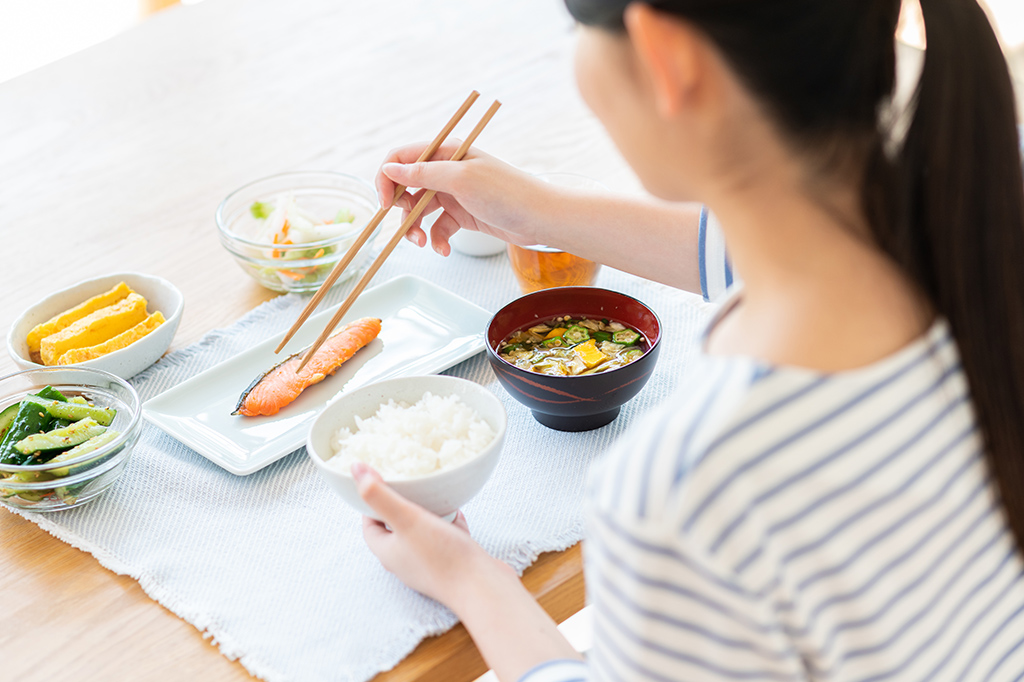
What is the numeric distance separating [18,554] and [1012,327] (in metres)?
1.03

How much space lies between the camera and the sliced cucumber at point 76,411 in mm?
1123

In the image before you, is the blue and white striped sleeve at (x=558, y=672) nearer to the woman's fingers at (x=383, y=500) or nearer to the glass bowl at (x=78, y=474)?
the woman's fingers at (x=383, y=500)

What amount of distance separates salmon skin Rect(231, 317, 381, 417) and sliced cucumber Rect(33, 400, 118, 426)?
16 cm

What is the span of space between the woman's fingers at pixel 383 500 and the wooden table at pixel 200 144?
127mm

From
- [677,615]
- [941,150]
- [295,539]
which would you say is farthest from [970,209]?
[295,539]

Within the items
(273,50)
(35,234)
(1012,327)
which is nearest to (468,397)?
(1012,327)

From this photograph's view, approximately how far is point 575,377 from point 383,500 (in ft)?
0.97

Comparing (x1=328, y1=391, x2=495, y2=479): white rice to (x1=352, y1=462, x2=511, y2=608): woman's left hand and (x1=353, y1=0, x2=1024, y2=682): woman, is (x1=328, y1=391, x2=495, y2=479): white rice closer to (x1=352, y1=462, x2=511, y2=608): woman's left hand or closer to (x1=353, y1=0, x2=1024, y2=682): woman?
(x1=352, y1=462, x2=511, y2=608): woman's left hand

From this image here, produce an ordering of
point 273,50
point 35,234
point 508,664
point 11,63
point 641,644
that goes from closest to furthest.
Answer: point 641,644 < point 508,664 < point 35,234 < point 273,50 < point 11,63

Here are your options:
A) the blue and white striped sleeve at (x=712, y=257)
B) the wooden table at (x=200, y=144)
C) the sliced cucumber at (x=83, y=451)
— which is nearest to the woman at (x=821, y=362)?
the wooden table at (x=200, y=144)

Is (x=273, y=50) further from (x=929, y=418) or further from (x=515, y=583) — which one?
(x=929, y=418)

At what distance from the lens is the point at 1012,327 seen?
0.65 metres

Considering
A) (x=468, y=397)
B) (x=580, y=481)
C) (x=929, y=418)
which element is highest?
(x=929, y=418)

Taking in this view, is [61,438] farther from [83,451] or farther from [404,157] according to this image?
[404,157]
